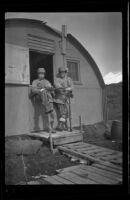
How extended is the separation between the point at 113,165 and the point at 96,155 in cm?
31

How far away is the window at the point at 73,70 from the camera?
2574 millimetres

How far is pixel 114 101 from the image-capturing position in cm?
243

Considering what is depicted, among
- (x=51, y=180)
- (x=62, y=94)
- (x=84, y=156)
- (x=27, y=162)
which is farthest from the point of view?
(x=62, y=94)

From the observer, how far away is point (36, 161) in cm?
238

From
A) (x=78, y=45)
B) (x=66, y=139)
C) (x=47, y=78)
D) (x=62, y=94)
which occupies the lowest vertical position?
(x=66, y=139)

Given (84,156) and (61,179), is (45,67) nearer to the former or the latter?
(84,156)

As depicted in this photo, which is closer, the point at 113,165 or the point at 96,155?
the point at 113,165

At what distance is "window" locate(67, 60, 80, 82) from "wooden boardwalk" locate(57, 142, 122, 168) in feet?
3.52

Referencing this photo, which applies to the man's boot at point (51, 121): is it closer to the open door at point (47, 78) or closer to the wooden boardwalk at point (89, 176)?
the open door at point (47, 78)

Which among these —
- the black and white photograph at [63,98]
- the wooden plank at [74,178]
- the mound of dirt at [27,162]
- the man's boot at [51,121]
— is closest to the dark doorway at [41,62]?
the black and white photograph at [63,98]

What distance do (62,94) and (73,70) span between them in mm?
418

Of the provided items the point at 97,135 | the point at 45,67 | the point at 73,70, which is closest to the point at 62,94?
the point at 73,70
